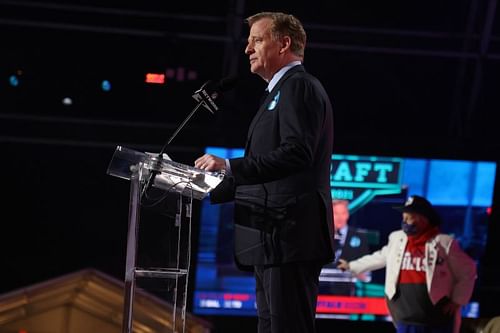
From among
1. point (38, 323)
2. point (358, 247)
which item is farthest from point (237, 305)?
point (38, 323)

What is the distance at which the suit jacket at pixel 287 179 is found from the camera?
2920 mm

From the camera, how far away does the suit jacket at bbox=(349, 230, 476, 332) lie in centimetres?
596

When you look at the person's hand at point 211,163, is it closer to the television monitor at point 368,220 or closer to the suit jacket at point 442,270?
the suit jacket at point 442,270

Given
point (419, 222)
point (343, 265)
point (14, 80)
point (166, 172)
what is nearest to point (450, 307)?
point (419, 222)

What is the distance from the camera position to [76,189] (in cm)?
775

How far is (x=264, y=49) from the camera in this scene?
3115 millimetres

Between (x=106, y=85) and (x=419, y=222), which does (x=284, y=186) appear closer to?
(x=419, y=222)

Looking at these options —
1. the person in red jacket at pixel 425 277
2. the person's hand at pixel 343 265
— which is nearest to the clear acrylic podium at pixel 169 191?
the person in red jacket at pixel 425 277

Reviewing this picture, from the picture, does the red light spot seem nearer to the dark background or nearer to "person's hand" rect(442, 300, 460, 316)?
the dark background

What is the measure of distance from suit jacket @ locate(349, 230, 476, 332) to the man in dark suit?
307cm

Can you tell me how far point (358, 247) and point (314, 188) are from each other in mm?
4499

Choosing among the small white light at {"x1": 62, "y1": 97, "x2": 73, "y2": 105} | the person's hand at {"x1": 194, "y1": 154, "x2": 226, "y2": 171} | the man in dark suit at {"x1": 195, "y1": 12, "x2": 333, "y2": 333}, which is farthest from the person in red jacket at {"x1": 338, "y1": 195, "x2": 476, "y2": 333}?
the person's hand at {"x1": 194, "y1": 154, "x2": 226, "y2": 171}

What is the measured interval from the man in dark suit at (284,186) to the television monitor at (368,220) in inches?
170

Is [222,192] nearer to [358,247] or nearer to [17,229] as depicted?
[358,247]
